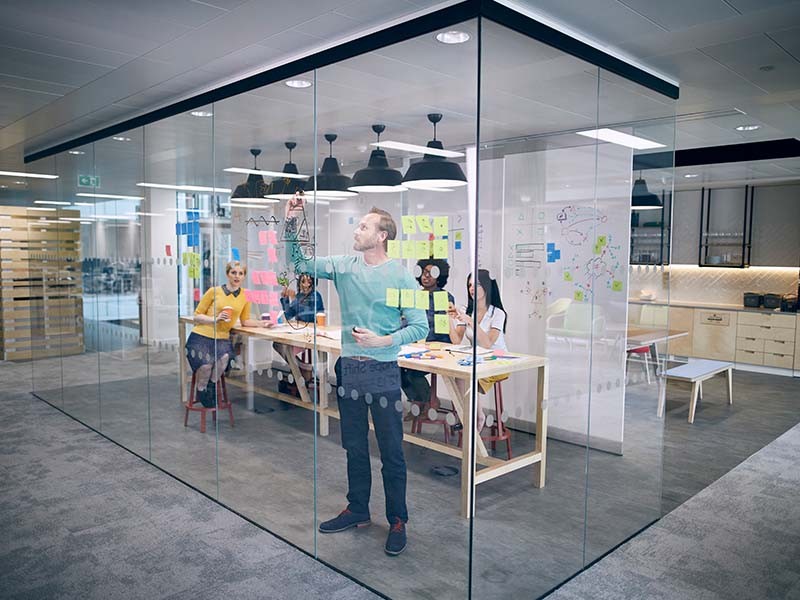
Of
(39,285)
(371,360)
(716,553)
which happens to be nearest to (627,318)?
(716,553)

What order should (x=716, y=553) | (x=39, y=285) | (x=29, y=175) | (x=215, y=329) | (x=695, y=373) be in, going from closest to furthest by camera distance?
(x=716, y=553) < (x=215, y=329) < (x=695, y=373) < (x=29, y=175) < (x=39, y=285)

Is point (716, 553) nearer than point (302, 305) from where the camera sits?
No

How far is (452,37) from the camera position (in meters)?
2.61

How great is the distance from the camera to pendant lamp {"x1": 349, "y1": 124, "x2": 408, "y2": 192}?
2.73 meters

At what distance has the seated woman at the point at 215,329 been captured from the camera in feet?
12.2

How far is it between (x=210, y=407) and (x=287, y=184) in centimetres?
164

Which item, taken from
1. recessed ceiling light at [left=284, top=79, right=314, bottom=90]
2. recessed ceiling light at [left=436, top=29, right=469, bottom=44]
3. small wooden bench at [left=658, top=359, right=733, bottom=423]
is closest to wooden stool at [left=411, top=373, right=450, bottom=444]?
recessed ceiling light at [left=436, top=29, right=469, bottom=44]

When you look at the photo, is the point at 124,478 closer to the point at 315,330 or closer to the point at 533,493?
the point at 315,330

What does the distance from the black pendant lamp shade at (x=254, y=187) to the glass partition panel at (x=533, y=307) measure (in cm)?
144

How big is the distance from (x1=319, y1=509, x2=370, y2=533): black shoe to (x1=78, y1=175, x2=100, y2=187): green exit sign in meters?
3.61

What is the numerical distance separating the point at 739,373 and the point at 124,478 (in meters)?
8.03

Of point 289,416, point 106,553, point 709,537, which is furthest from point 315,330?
point 709,537

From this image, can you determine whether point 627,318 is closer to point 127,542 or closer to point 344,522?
point 344,522

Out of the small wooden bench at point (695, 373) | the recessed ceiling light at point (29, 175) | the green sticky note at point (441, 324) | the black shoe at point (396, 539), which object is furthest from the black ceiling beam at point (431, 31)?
the small wooden bench at point (695, 373)
